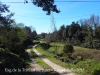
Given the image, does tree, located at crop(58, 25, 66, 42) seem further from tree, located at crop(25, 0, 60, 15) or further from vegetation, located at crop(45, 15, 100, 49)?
tree, located at crop(25, 0, 60, 15)

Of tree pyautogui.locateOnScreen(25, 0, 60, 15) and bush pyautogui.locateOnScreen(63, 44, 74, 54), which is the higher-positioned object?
tree pyautogui.locateOnScreen(25, 0, 60, 15)

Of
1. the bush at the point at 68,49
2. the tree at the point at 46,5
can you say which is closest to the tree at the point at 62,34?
the bush at the point at 68,49

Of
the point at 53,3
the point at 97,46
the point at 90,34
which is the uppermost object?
the point at 53,3

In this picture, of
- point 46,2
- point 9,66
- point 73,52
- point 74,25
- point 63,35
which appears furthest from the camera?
point 63,35

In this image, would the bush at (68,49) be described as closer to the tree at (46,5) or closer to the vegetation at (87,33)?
the vegetation at (87,33)

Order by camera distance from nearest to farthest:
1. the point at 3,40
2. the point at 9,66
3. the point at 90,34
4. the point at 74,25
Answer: the point at 9,66
the point at 3,40
the point at 90,34
the point at 74,25

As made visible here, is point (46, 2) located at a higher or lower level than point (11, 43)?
higher

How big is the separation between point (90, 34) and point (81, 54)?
2919 centimetres

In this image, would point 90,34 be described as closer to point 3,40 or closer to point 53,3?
point 3,40

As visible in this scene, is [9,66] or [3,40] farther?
[3,40]

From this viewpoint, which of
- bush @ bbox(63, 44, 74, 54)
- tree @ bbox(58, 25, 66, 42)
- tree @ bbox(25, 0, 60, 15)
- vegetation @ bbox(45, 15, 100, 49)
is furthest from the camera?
tree @ bbox(58, 25, 66, 42)

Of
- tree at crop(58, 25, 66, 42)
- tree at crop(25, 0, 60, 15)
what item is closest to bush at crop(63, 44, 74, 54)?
tree at crop(25, 0, 60, 15)

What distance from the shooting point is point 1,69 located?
1048 cm

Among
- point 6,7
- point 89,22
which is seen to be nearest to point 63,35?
point 89,22
